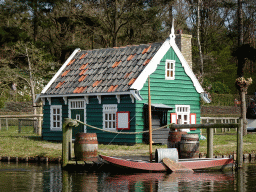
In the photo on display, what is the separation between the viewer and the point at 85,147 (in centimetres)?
1675

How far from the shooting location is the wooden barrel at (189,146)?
17375mm

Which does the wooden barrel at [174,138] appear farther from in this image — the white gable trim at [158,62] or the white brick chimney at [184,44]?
the white brick chimney at [184,44]

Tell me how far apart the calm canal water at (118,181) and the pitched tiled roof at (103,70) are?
8.29m

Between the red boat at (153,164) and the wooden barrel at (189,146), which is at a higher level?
the wooden barrel at (189,146)

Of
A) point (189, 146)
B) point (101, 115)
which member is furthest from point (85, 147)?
point (101, 115)

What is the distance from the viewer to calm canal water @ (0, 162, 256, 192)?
42.0 feet

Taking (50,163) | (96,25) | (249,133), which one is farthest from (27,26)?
(50,163)

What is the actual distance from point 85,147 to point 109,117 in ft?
26.6

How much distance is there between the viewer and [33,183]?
13.8m

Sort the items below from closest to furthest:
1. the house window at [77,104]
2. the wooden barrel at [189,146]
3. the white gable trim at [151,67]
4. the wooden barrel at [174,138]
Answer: the wooden barrel at [189,146] → the wooden barrel at [174,138] → the white gable trim at [151,67] → the house window at [77,104]

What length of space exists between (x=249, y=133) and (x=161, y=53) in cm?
1015

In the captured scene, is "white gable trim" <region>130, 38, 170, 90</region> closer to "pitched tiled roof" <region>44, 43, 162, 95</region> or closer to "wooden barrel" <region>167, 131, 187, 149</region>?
"pitched tiled roof" <region>44, 43, 162, 95</region>

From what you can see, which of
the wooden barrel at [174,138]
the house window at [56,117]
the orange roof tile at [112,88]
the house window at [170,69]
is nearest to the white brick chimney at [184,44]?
the house window at [170,69]

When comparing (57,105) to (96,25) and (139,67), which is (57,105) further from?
(96,25)
